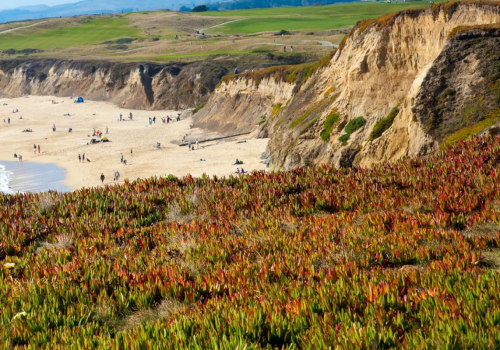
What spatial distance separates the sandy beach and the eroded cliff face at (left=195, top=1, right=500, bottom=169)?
22.8ft

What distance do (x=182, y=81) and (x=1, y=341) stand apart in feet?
289

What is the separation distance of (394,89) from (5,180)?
3223 cm

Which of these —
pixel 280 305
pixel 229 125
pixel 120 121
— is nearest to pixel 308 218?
pixel 280 305

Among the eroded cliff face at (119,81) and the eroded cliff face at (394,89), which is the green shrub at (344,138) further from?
the eroded cliff face at (119,81)

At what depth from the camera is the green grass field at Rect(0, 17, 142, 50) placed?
532 ft

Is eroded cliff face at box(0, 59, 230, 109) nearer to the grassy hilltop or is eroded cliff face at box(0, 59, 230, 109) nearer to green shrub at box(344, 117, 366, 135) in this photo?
the grassy hilltop

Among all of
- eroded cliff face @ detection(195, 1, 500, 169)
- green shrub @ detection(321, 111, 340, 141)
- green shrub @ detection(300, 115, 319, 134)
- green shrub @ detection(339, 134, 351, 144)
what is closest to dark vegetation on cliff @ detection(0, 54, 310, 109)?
eroded cliff face @ detection(195, 1, 500, 169)

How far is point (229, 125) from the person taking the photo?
61.8m

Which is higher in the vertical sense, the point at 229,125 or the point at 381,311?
the point at 381,311

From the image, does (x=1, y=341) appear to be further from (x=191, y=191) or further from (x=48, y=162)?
(x=48, y=162)

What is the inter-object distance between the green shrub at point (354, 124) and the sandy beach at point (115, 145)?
11.3 metres

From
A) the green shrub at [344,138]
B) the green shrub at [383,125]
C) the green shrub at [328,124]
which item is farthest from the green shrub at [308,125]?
the green shrub at [383,125]

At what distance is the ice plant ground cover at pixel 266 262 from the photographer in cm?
421

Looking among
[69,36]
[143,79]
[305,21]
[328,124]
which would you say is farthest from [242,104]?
[69,36]
